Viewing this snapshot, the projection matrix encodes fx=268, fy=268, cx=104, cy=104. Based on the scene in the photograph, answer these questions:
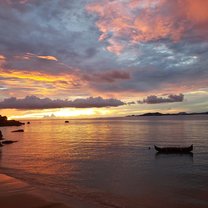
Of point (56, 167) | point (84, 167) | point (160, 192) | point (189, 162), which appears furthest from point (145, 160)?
point (160, 192)

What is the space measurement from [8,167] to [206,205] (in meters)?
36.5

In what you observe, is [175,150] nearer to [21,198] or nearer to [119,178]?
[119,178]

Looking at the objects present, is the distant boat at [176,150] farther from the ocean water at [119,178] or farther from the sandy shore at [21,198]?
the sandy shore at [21,198]

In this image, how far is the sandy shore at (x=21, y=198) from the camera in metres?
23.4

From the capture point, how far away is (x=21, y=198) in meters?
25.4

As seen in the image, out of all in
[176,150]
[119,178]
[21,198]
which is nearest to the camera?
[21,198]

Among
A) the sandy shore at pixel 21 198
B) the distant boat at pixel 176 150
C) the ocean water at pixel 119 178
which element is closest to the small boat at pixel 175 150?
the distant boat at pixel 176 150

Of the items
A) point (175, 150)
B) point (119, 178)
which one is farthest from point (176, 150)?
point (119, 178)

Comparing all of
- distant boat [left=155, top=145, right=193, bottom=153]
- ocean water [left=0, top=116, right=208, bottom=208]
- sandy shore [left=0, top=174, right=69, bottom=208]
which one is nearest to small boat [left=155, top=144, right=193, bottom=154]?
distant boat [left=155, top=145, right=193, bottom=153]

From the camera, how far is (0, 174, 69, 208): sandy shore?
23.4 meters

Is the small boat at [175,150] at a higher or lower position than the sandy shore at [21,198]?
lower

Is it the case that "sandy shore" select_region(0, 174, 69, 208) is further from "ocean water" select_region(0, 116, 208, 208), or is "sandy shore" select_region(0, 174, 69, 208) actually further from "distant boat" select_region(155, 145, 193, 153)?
"distant boat" select_region(155, 145, 193, 153)

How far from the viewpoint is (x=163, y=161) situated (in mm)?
57031

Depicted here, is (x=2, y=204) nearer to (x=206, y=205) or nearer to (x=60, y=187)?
(x=60, y=187)
